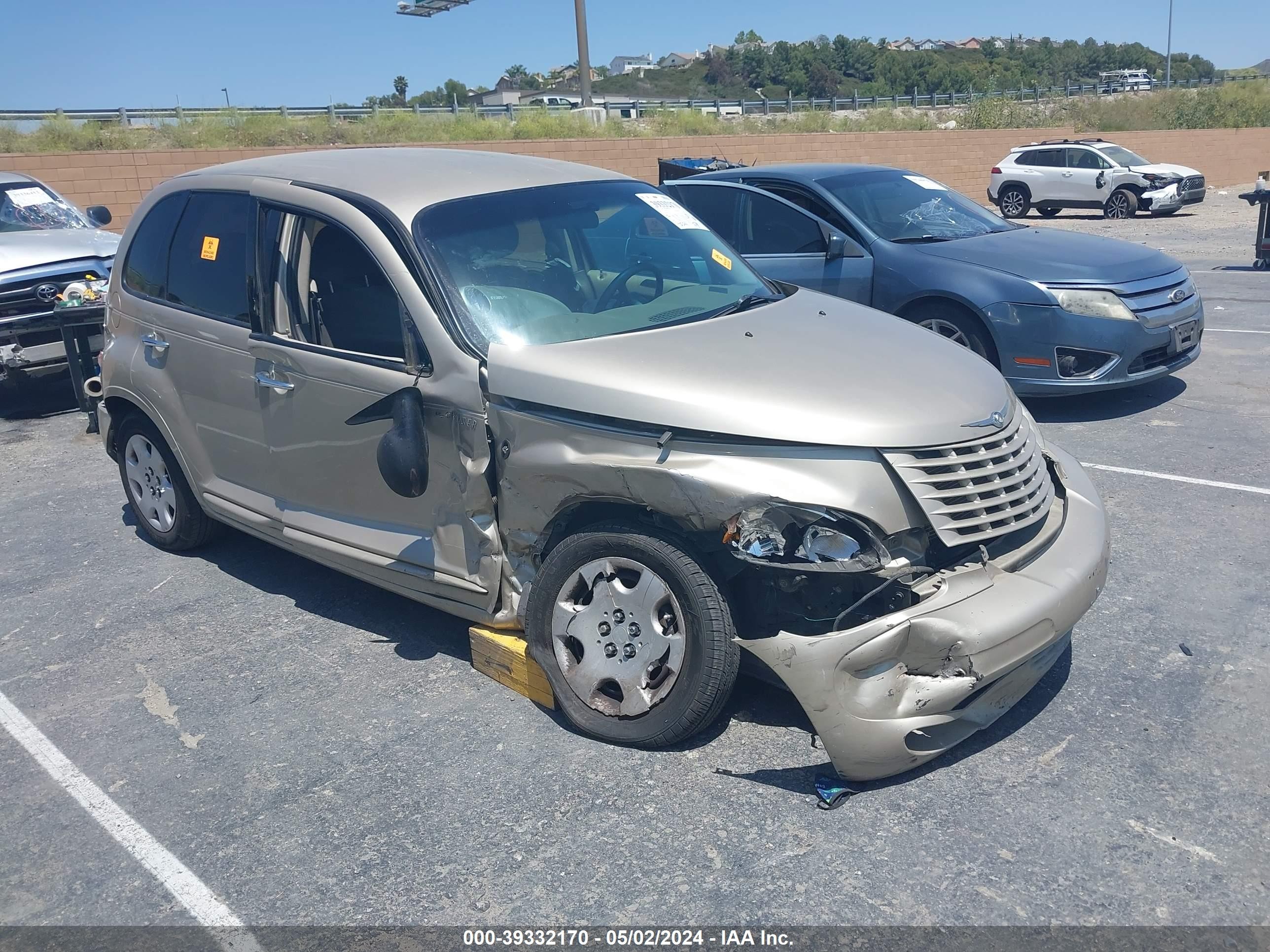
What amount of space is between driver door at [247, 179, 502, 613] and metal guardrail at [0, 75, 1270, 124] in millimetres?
23263

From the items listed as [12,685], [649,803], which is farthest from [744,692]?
[12,685]

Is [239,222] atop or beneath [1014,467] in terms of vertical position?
atop

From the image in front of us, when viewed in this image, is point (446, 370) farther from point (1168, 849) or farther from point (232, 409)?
point (1168, 849)

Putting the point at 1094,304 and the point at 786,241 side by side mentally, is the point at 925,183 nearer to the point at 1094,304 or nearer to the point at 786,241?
the point at 786,241

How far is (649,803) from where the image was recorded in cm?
329

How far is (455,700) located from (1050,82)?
84.0m

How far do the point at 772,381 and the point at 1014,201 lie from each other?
24.1 metres

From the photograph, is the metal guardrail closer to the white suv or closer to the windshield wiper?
the white suv

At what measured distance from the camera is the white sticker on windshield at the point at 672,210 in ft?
16.0

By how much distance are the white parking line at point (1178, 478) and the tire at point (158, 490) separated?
4.60m

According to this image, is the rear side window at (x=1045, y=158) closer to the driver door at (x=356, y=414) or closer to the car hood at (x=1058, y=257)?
the car hood at (x=1058, y=257)

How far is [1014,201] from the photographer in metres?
25.2

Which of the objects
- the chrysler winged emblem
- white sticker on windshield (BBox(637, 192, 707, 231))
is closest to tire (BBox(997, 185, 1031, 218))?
white sticker on windshield (BBox(637, 192, 707, 231))

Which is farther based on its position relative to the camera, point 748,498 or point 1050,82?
point 1050,82
